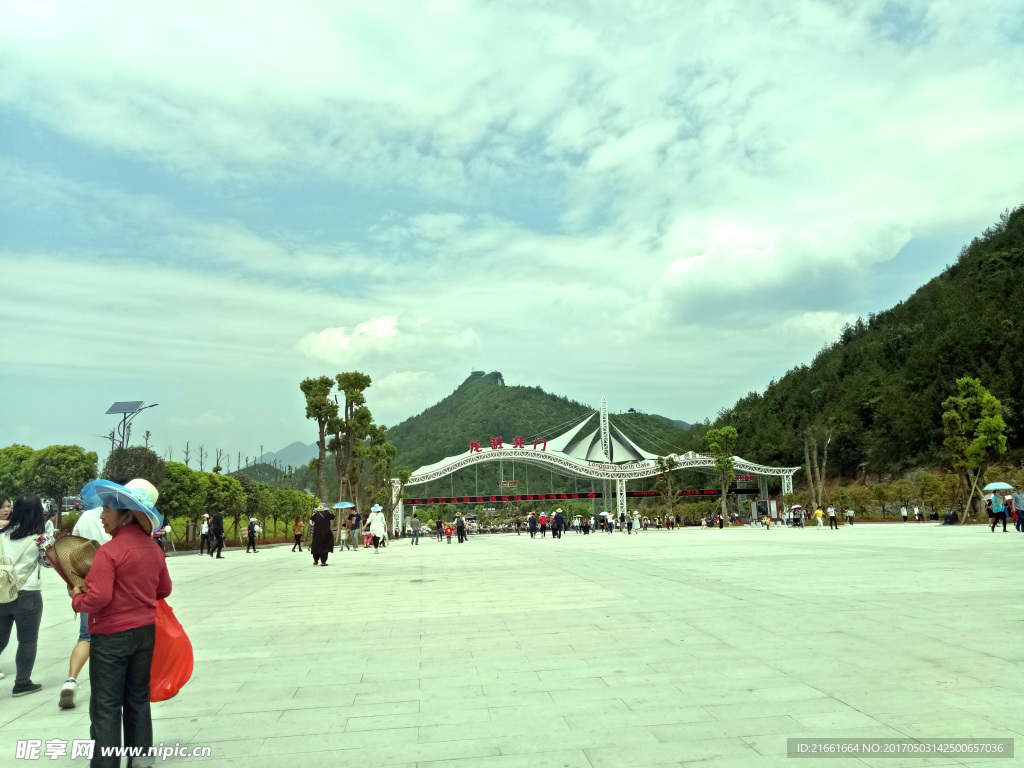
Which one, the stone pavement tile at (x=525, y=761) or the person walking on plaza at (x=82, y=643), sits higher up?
the person walking on plaza at (x=82, y=643)

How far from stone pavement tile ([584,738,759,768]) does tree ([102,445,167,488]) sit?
2287 centimetres

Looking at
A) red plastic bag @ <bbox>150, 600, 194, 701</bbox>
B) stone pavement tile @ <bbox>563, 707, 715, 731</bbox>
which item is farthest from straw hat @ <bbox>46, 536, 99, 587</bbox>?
stone pavement tile @ <bbox>563, 707, 715, 731</bbox>

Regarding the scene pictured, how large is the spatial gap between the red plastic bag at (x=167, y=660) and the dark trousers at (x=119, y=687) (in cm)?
6

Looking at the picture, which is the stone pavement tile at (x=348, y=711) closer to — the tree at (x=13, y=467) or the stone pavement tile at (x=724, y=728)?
the stone pavement tile at (x=724, y=728)

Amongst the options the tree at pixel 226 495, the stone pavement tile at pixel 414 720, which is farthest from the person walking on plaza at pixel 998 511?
the tree at pixel 226 495

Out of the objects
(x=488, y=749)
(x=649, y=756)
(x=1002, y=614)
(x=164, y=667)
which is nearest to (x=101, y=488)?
(x=164, y=667)

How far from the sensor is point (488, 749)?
3.87m

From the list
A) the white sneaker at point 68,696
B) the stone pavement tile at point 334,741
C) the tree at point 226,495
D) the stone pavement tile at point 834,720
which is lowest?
the stone pavement tile at point 334,741

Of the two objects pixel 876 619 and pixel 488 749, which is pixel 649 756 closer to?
pixel 488 749

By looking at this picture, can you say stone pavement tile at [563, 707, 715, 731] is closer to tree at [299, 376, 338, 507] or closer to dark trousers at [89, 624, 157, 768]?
dark trousers at [89, 624, 157, 768]

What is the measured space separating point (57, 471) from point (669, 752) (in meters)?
34.8

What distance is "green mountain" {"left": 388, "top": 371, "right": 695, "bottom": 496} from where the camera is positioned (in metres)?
102

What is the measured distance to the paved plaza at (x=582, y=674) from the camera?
3.96 metres

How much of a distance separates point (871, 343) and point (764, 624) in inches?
2753
